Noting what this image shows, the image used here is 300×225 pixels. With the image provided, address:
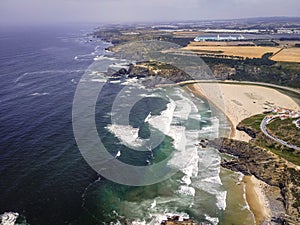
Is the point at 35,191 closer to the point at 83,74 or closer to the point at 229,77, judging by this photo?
the point at 83,74

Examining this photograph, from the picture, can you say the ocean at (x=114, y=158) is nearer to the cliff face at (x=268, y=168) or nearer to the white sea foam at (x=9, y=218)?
the white sea foam at (x=9, y=218)

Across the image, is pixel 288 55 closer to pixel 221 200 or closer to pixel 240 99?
pixel 240 99

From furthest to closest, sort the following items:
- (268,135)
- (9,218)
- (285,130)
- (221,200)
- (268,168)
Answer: (285,130), (268,135), (268,168), (221,200), (9,218)

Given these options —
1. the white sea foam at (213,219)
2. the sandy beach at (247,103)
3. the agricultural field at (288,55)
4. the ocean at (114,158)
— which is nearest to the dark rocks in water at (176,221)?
the ocean at (114,158)

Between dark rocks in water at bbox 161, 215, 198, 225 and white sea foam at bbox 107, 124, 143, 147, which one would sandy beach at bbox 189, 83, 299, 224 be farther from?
white sea foam at bbox 107, 124, 143, 147

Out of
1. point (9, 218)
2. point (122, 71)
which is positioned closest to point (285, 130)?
point (9, 218)

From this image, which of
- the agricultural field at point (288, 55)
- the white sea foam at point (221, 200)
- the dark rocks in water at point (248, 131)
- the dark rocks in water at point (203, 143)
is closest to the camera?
the white sea foam at point (221, 200)

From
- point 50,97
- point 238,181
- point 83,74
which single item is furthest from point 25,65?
point 238,181
